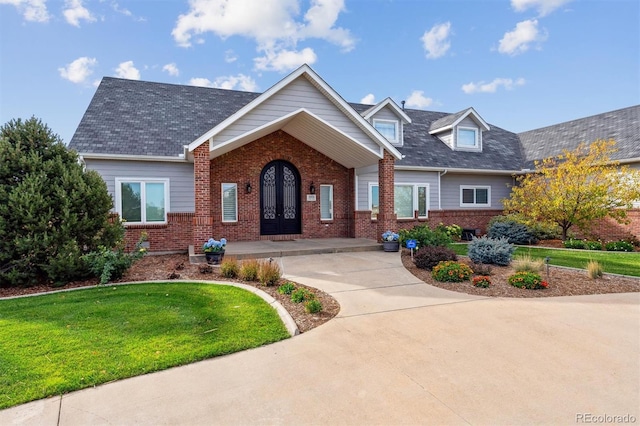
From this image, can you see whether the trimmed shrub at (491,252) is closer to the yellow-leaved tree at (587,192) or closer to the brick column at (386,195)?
the brick column at (386,195)

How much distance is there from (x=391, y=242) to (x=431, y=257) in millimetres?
2940

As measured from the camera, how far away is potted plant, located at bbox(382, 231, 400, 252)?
37.3ft

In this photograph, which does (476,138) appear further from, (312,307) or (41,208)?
(41,208)

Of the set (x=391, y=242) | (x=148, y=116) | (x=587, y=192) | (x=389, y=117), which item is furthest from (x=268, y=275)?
(x=587, y=192)

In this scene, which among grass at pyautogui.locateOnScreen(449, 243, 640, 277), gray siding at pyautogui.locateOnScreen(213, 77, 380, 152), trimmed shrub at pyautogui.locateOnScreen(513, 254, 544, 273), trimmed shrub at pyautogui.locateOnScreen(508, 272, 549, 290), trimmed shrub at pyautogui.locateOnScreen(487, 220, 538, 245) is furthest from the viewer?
trimmed shrub at pyautogui.locateOnScreen(487, 220, 538, 245)

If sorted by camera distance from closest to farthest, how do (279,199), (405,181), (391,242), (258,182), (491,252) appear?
1. (491,252)
2. (391,242)
3. (258,182)
4. (279,199)
5. (405,181)

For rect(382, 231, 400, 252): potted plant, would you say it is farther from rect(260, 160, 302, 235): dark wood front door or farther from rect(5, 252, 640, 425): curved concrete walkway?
rect(5, 252, 640, 425): curved concrete walkway

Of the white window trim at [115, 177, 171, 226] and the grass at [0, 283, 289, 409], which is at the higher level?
the white window trim at [115, 177, 171, 226]

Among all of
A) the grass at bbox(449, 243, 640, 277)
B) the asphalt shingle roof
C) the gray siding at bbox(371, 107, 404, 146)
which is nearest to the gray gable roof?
the asphalt shingle roof

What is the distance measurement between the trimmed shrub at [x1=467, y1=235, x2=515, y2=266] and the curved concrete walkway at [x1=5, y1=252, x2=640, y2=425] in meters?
3.59

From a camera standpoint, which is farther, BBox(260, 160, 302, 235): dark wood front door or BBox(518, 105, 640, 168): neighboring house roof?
BBox(518, 105, 640, 168): neighboring house roof

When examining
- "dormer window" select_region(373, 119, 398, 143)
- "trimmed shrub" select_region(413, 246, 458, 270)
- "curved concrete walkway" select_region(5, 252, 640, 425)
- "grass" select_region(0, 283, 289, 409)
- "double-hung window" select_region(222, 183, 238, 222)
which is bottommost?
"curved concrete walkway" select_region(5, 252, 640, 425)

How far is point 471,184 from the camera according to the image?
56.2ft

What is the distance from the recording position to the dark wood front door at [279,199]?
43.8 feet
